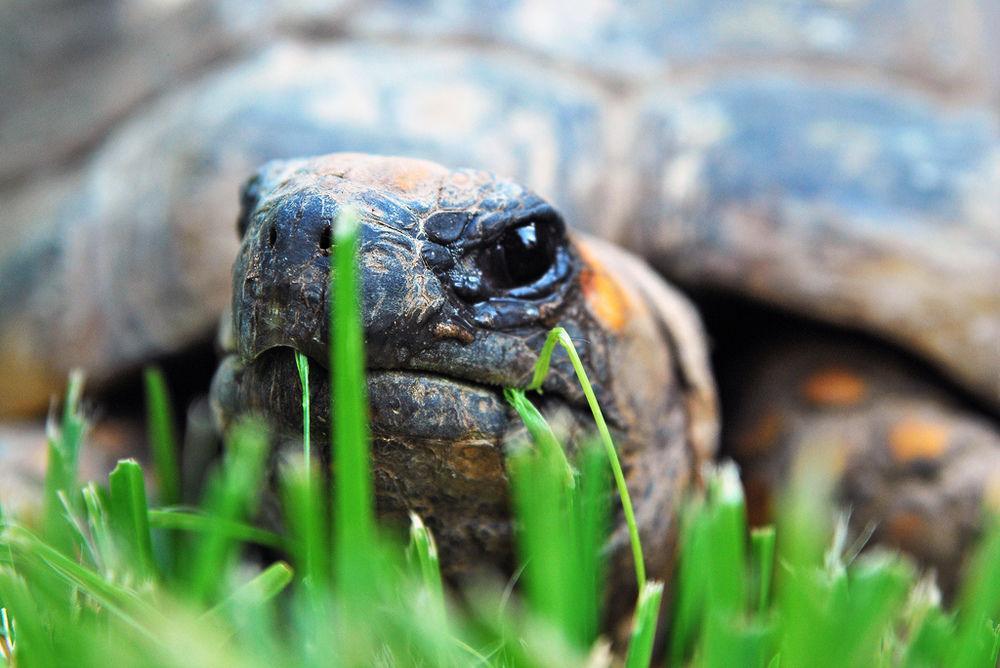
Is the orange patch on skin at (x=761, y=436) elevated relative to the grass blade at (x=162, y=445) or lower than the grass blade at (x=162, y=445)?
lower

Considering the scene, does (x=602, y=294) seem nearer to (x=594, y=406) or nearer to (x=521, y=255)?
(x=521, y=255)

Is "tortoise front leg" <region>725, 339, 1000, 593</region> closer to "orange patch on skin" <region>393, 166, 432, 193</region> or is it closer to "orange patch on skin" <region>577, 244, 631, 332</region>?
"orange patch on skin" <region>577, 244, 631, 332</region>

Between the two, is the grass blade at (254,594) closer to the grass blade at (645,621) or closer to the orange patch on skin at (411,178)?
the grass blade at (645,621)

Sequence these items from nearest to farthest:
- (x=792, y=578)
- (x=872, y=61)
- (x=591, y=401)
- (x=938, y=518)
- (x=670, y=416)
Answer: (x=792, y=578), (x=591, y=401), (x=670, y=416), (x=938, y=518), (x=872, y=61)

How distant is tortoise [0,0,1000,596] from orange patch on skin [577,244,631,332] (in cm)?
11

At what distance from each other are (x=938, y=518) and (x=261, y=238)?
3.79 ft

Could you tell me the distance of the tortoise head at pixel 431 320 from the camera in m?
0.88

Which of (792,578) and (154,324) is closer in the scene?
(792,578)

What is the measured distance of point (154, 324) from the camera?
1.63m

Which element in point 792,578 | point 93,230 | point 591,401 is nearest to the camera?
point 792,578

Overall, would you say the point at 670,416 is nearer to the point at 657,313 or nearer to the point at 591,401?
the point at 657,313

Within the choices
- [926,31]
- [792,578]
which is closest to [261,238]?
[792,578]

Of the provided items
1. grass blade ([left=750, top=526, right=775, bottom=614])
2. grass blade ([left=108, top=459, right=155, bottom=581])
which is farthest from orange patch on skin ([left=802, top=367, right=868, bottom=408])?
grass blade ([left=108, top=459, right=155, bottom=581])

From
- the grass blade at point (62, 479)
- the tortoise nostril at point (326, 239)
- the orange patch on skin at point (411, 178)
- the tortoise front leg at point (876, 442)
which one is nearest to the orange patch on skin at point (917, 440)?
the tortoise front leg at point (876, 442)
